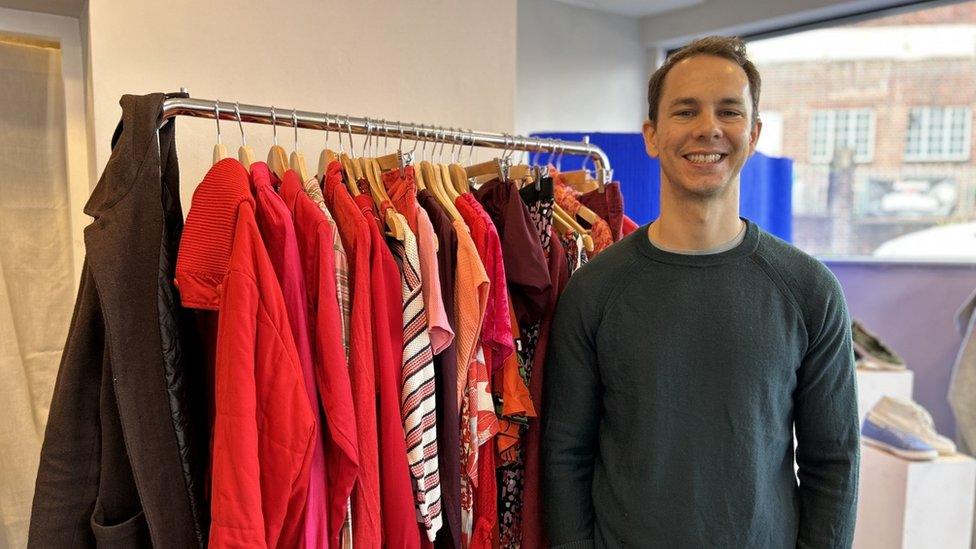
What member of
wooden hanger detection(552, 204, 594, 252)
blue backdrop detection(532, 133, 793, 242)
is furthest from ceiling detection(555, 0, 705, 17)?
wooden hanger detection(552, 204, 594, 252)

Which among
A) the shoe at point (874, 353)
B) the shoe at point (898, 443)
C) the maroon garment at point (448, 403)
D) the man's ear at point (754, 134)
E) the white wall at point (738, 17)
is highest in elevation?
the white wall at point (738, 17)

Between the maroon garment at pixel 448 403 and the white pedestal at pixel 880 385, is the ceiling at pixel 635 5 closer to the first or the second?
the white pedestal at pixel 880 385

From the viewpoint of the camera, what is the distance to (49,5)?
132 centimetres

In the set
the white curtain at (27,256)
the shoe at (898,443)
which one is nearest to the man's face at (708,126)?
the white curtain at (27,256)

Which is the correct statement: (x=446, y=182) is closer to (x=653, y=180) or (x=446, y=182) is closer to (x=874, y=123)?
(x=653, y=180)

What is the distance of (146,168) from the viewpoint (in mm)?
992

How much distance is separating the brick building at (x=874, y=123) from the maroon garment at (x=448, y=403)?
2567 mm

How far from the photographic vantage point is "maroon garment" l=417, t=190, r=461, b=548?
1150mm

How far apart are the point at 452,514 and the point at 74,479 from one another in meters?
0.60

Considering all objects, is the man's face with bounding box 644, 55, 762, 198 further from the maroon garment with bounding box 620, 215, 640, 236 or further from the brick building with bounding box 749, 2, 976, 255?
the brick building with bounding box 749, 2, 976, 255

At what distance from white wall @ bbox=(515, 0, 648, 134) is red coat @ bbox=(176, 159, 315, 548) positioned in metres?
2.08

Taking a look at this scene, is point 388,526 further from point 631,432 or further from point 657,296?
point 657,296

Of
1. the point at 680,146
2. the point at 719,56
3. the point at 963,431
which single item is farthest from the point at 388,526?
the point at 963,431

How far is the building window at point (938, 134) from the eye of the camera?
287 centimetres
